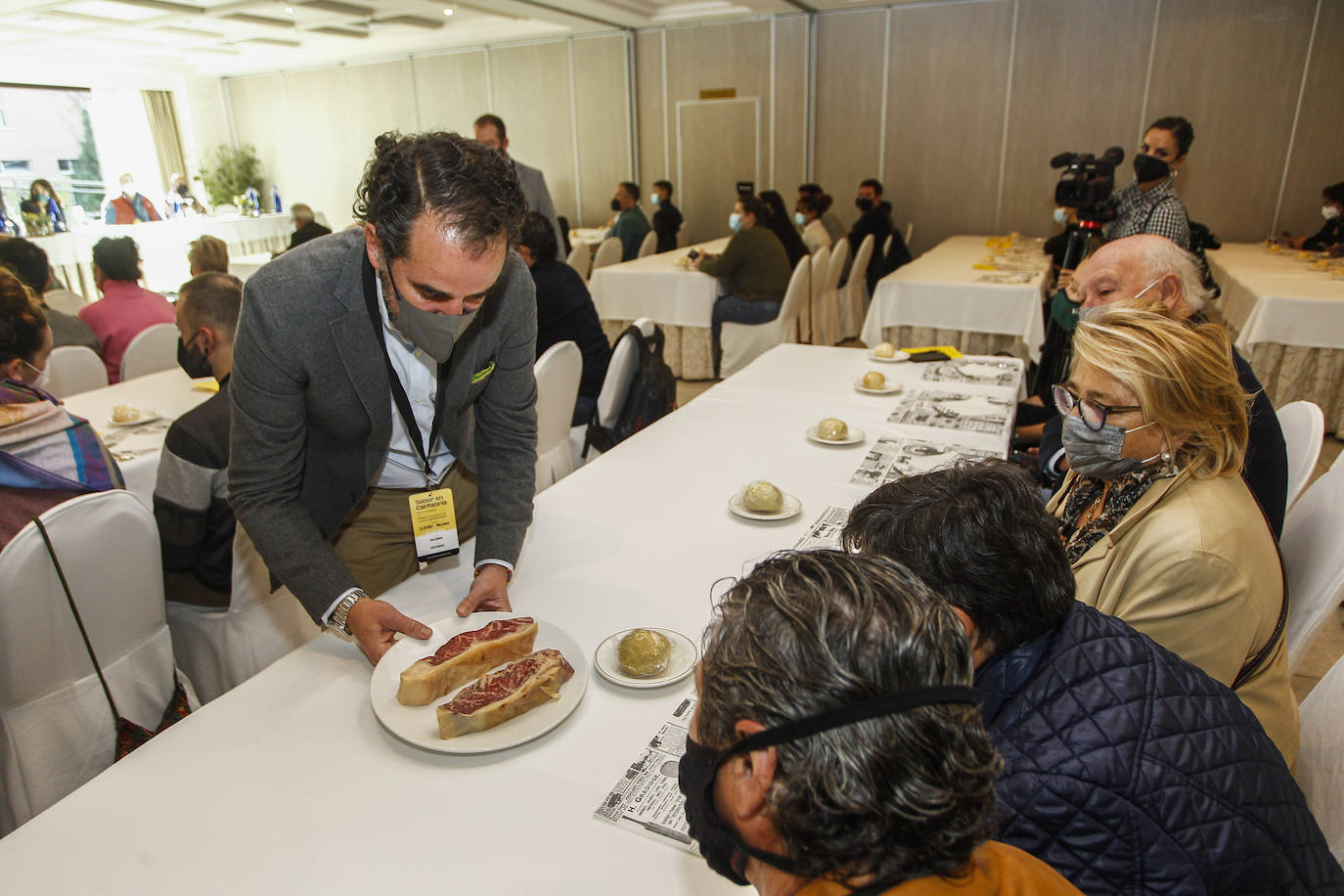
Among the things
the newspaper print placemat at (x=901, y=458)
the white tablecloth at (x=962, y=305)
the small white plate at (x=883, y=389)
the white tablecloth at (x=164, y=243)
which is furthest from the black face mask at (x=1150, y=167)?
the white tablecloth at (x=164, y=243)

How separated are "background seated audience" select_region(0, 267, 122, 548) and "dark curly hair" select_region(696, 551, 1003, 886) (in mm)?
1694

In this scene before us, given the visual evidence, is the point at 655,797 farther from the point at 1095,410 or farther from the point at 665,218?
the point at 665,218

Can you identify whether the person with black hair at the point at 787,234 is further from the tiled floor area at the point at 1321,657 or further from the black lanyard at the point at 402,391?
the black lanyard at the point at 402,391

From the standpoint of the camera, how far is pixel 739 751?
61 centimetres

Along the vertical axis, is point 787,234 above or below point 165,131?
below

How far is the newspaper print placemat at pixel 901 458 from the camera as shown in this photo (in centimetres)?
197

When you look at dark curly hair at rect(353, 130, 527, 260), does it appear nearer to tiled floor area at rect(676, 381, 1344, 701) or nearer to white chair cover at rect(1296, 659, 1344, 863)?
white chair cover at rect(1296, 659, 1344, 863)

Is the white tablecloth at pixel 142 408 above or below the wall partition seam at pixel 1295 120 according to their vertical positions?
below

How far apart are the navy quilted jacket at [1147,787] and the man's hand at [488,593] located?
2.68ft

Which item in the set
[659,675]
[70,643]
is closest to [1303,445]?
[659,675]

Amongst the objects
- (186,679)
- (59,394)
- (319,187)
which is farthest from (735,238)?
(319,187)

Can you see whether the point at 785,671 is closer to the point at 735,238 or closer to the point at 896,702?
the point at 896,702

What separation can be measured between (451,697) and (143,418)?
2172mm

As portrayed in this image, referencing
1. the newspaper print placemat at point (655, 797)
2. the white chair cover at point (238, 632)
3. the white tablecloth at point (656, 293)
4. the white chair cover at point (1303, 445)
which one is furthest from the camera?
the white tablecloth at point (656, 293)
